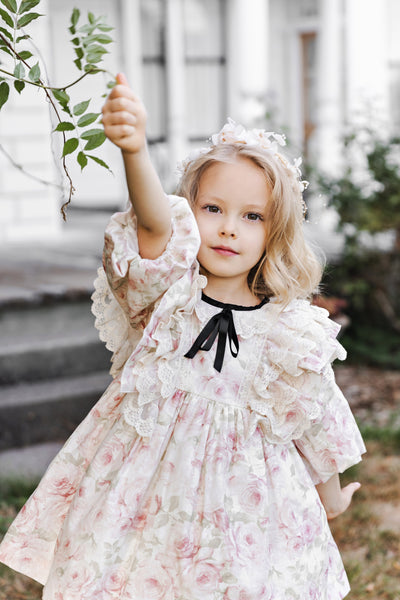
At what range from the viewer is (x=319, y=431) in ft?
5.65

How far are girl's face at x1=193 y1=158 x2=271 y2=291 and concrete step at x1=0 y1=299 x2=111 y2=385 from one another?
219 centimetres

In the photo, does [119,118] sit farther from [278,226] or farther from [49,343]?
[49,343]

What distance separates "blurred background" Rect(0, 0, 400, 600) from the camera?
3.42 meters

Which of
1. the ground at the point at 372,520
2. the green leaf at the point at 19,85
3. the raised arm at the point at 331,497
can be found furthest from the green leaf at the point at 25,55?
the ground at the point at 372,520

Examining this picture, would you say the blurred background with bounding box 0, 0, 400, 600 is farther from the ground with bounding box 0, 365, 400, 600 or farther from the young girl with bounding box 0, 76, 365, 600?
the young girl with bounding box 0, 76, 365, 600

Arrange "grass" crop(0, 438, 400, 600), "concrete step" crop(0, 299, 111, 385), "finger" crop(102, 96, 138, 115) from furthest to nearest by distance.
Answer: "concrete step" crop(0, 299, 111, 385)
"grass" crop(0, 438, 400, 600)
"finger" crop(102, 96, 138, 115)

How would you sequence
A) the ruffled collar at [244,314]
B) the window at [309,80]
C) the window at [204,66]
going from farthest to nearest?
the window at [309,80] → the window at [204,66] → the ruffled collar at [244,314]

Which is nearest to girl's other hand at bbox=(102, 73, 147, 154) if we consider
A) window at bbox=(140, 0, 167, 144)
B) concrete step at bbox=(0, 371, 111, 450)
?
concrete step at bbox=(0, 371, 111, 450)

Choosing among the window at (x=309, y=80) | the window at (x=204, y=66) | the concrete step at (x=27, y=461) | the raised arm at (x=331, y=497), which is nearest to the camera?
the raised arm at (x=331, y=497)

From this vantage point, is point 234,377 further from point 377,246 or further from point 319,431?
point 377,246

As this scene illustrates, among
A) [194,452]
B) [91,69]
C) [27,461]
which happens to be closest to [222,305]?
[194,452]

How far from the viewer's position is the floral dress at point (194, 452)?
1562mm

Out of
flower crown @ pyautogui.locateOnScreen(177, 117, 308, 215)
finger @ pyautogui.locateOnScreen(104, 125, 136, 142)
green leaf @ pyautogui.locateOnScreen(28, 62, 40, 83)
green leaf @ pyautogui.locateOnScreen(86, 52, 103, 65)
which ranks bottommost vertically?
flower crown @ pyautogui.locateOnScreen(177, 117, 308, 215)

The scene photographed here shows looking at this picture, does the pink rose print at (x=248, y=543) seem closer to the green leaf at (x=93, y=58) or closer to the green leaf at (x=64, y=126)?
the green leaf at (x=64, y=126)
